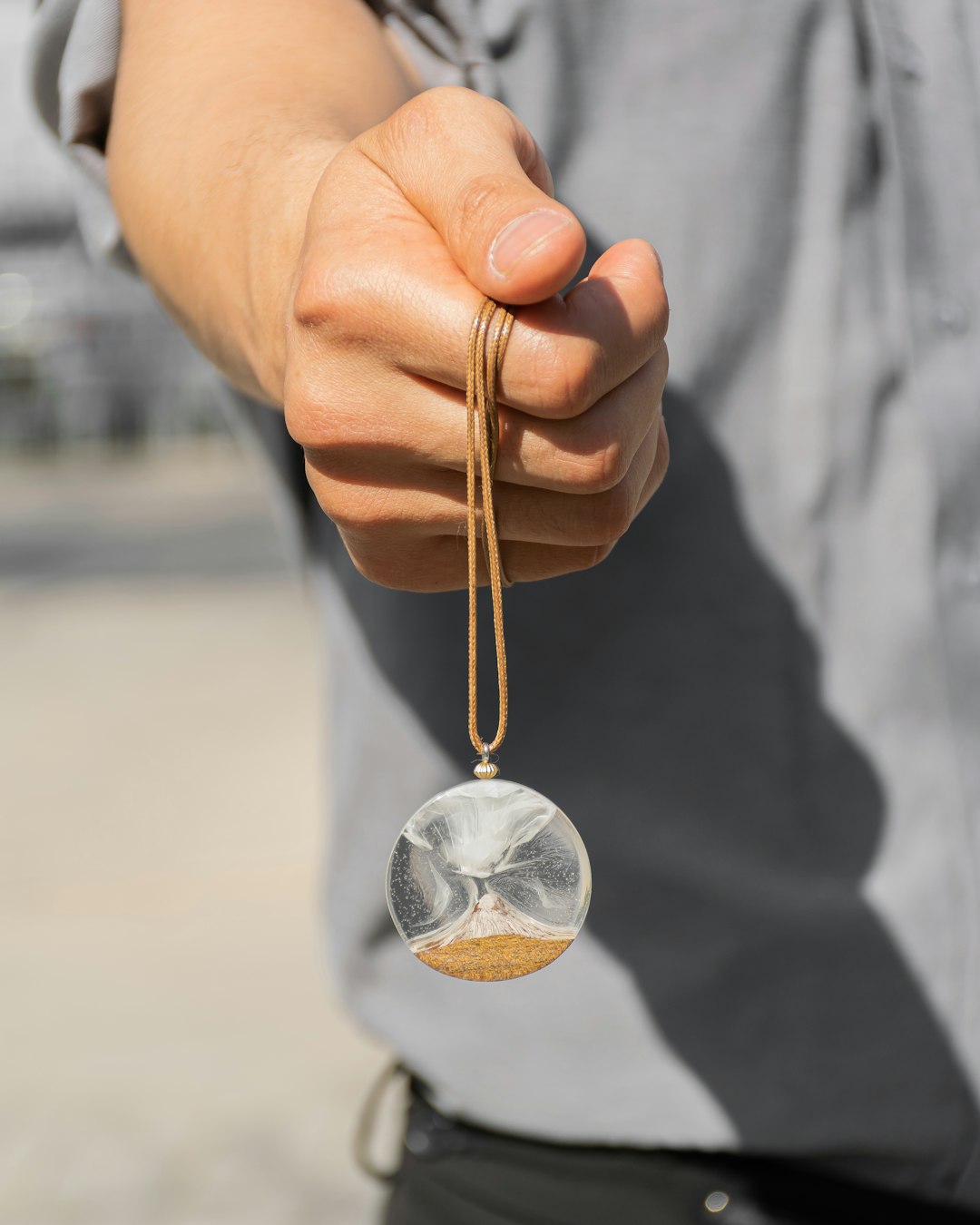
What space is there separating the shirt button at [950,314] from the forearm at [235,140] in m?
0.50

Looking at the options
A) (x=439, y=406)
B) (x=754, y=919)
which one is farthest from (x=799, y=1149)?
(x=439, y=406)

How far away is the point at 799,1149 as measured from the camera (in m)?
1.05

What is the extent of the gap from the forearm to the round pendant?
299mm

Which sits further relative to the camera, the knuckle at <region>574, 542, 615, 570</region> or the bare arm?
the knuckle at <region>574, 542, 615, 570</region>

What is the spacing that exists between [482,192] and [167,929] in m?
3.47

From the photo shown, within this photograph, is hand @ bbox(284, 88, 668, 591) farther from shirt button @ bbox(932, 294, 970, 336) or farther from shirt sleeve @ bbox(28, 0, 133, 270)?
shirt button @ bbox(932, 294, 970, 336)

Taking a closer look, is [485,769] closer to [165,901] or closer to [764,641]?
[764,641]

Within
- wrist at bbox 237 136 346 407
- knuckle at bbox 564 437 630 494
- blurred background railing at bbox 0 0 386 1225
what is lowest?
blurred background railing at bbox 0 0 386 1225

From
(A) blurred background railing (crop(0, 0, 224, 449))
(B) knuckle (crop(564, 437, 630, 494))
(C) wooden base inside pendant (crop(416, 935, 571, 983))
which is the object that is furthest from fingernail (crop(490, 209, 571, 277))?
(A) blurred background railing (crop(0, 0, 224, 449))

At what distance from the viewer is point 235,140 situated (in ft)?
2.71

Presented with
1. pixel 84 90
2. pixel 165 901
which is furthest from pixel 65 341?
pixel 84 90

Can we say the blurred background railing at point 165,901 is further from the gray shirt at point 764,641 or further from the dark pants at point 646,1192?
the dark pants at point 646,1192

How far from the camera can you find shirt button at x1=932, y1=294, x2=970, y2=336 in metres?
1.10

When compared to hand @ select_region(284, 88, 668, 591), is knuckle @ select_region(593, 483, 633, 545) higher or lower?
lower
